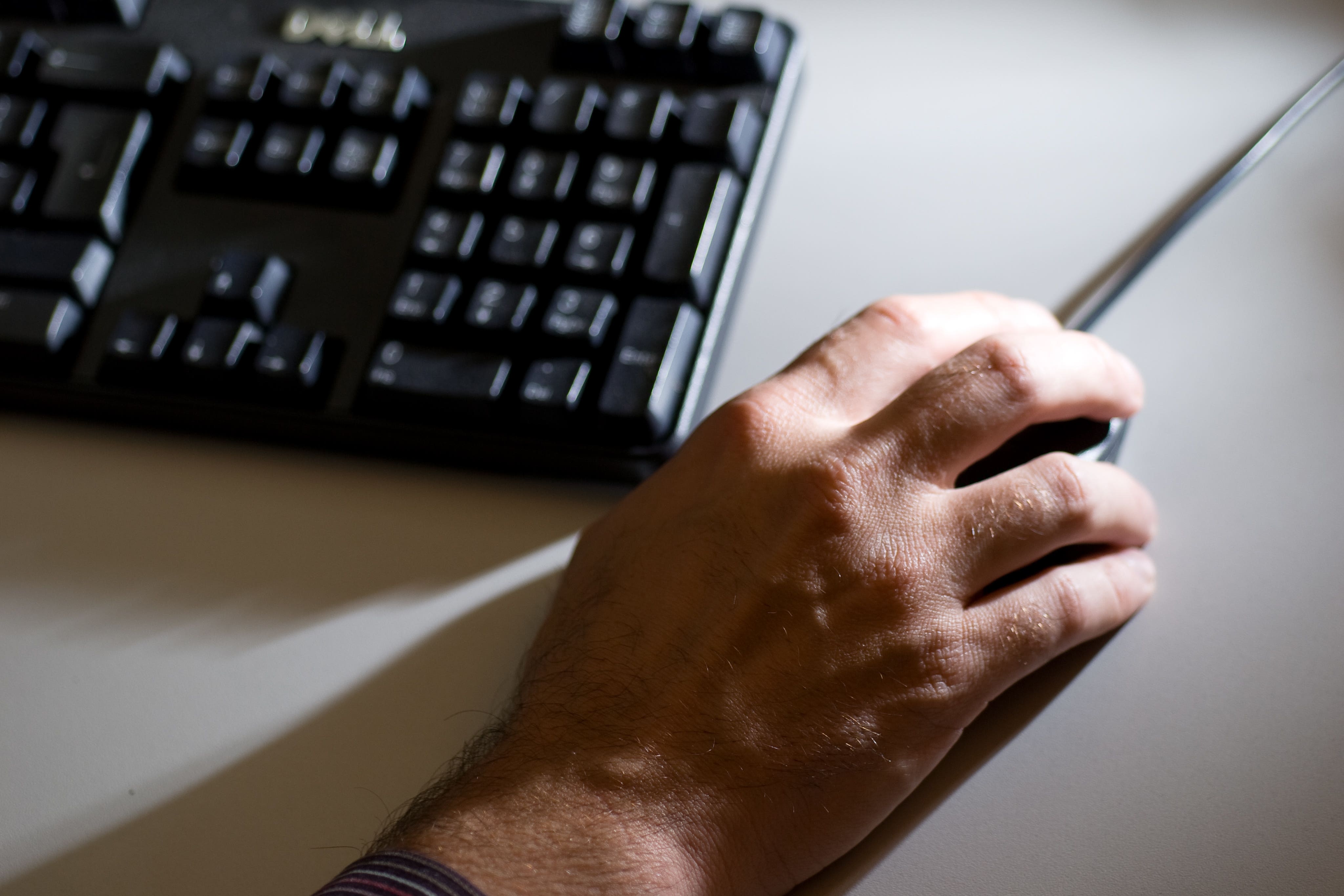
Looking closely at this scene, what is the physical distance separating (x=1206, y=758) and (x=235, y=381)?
0.43 meters

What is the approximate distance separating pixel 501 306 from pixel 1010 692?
267 mm

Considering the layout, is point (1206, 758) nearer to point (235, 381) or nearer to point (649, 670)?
point (649, 670)

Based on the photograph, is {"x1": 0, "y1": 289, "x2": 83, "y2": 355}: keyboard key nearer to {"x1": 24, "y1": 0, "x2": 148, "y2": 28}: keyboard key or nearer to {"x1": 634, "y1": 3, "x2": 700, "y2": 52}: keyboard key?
{"x1": 24, "y1": 0, "x2": 148, "y2": 28}: keyboard key

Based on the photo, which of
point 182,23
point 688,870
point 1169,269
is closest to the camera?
point 688,870

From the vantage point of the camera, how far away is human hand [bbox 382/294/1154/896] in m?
0.37

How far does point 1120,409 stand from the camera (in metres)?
0.43

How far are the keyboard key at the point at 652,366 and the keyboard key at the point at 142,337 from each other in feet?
0.70

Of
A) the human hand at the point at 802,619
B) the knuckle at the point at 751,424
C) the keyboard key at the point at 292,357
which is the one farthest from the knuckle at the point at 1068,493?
the keyboard key at the point at 292,357

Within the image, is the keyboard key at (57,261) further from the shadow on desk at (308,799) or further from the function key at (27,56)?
the shadow on desk at (308,799)

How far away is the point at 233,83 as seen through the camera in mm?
549

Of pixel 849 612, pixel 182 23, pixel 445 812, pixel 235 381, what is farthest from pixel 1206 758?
pixel 182 23

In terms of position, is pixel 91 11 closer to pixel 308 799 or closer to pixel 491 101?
pixel 491 101

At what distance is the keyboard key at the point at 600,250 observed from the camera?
48 cm

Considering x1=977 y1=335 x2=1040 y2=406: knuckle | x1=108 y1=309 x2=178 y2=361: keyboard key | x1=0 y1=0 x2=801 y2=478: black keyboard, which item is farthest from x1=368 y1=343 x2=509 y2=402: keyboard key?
x1=977 y1=335 x2=1040 y2=406: knuckle
